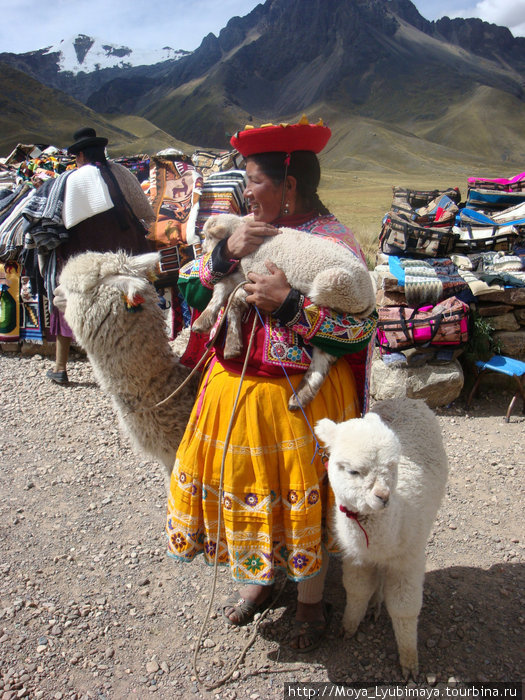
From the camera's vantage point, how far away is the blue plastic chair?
4.46m

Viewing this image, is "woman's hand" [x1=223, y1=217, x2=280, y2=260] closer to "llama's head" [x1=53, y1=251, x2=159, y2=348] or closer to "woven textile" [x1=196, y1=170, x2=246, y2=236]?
"llama's head" [x1=53, y1=251, x2=159, y2=348]

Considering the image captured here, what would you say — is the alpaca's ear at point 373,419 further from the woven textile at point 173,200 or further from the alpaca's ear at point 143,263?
the woven textile at point 173,200

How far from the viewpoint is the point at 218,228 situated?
77.2 inches

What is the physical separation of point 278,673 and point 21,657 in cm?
114

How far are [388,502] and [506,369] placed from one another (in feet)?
10.9

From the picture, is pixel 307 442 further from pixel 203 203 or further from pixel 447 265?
pixel 447 265

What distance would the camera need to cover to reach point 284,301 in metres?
1.72

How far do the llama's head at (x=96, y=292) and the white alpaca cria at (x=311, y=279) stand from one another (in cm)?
46

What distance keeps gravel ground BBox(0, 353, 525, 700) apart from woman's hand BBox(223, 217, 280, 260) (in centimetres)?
174

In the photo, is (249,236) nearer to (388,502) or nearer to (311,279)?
(311,279)

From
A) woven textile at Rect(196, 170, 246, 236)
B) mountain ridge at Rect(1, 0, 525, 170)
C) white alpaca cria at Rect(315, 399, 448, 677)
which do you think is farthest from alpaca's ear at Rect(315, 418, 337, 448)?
mountain ridge at Rect(1, 0, 525, 170)

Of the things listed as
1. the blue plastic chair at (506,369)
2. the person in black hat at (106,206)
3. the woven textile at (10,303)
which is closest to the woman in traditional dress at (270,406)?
the person in black hat at (106,206)

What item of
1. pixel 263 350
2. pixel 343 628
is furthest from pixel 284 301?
pixel 343 628

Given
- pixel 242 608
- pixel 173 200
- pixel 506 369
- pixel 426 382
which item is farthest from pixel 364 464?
pixel 173 200
